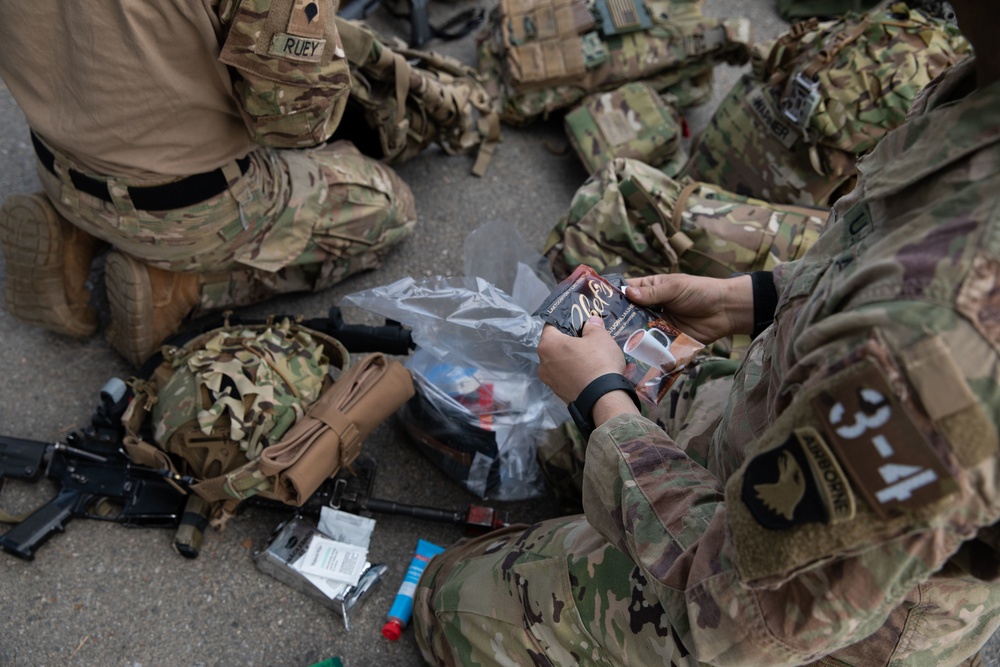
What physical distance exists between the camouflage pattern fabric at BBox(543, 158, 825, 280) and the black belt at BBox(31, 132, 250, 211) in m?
1.06

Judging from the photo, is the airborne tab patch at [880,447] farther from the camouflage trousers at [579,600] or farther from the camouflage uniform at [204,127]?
the camouflage uniform at [204,127]

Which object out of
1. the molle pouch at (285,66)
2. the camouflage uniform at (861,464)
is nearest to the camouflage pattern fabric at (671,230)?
the molle pouch at (285,66)

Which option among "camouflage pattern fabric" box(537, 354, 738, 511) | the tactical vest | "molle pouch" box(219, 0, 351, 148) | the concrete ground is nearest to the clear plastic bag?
"camouflage pattern fabric" box(537, 354, 738, 511)

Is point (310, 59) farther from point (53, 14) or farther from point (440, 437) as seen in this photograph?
point (440, 437)

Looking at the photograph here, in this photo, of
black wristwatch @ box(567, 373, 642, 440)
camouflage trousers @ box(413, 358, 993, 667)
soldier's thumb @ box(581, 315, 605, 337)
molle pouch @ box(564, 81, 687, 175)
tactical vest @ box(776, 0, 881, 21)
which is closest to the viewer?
camouflage trousers @ box(413, 358, 993, 667)

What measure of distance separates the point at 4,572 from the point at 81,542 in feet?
0.60

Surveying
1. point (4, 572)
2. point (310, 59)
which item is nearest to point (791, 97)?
point (310, 59)

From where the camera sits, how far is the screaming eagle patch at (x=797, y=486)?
2.79 ft

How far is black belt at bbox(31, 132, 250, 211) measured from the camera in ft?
6.43

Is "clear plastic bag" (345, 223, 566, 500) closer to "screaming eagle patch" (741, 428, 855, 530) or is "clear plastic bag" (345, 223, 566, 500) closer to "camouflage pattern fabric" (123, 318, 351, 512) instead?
"camouflage pattern fabric" (123, 318, 351, 512)

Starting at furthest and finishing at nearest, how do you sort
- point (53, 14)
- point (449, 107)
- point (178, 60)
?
point (449, 107) → point (178, 60) → point (53, 14)

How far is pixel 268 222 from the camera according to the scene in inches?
88.0

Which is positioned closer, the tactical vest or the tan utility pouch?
the tan utility pouch

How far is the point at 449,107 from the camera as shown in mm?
2783
